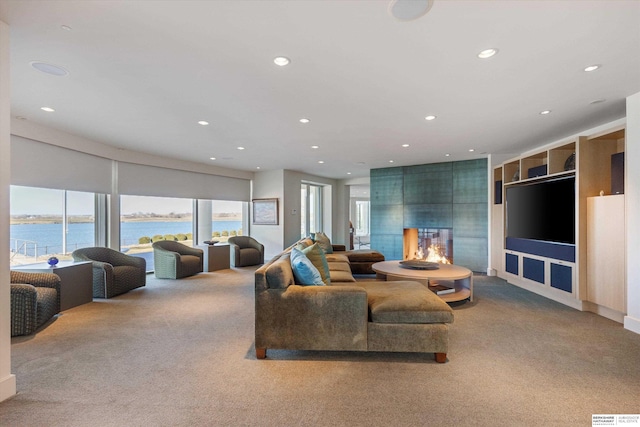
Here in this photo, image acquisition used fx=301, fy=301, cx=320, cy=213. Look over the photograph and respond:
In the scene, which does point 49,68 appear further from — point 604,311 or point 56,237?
point 604,311

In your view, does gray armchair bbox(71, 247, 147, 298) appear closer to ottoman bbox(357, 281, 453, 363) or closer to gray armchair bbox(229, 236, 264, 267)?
gray armchair bbox(229, 236, 264, 267)

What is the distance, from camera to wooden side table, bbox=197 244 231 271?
6926 mm

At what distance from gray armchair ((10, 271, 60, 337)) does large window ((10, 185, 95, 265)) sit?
46.3 inches

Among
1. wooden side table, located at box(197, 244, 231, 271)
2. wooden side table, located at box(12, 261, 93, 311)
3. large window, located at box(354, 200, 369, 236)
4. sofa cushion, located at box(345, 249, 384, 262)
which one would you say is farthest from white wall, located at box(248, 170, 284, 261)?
large window, located at box(354, 200, 369, 236)

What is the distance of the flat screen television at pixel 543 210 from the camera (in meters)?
4.30

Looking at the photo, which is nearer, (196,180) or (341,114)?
(341,114)

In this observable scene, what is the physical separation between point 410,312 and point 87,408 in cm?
241

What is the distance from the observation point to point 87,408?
1.97 m

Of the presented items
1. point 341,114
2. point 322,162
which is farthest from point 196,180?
point 341,114

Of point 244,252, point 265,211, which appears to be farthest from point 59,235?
point 265,211

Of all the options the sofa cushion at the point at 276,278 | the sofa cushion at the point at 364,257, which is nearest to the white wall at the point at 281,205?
the sofa cushion at the point at 364,257

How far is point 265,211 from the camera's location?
8711 millimetres

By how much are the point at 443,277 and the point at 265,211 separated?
5740 mm

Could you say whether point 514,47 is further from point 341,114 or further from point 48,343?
point 48,343
